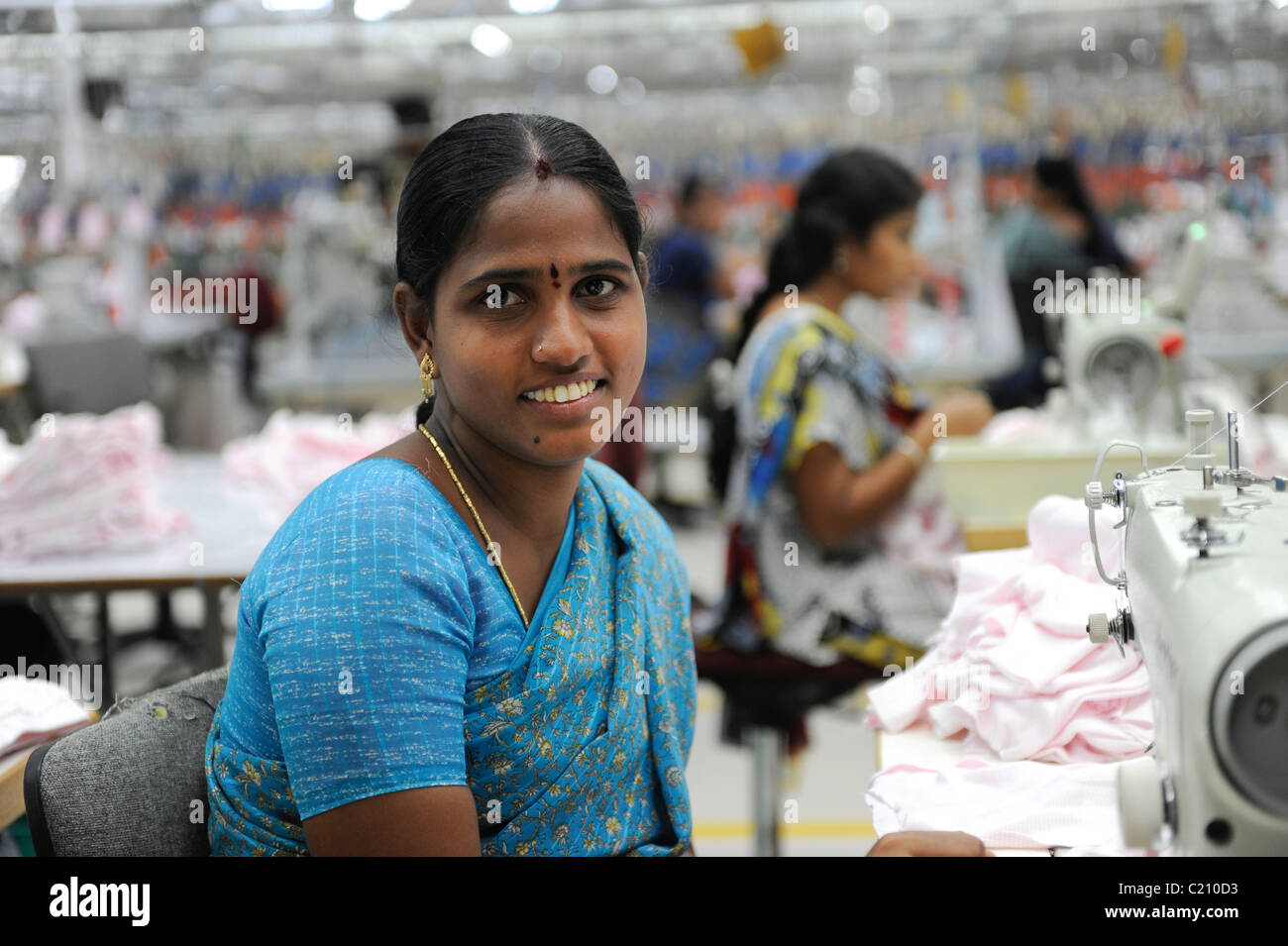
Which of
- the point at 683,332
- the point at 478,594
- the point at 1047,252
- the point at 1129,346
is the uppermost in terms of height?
the point at 683,332

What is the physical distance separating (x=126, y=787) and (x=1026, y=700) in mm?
924

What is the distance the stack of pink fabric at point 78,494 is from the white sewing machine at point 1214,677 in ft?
7.26

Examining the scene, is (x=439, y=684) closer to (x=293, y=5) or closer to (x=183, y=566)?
(x=183, y=566)

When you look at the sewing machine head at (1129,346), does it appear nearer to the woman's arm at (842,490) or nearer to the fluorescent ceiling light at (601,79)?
the woman's arm at (842,490)

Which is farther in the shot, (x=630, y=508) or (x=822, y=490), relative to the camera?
(x=822, y=490)

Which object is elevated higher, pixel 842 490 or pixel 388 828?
pixel 842 490

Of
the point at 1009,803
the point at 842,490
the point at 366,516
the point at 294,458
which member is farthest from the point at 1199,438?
the point at 294,458

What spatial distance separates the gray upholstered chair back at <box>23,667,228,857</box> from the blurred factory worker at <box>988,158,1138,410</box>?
3.95m

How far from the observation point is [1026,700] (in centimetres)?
145
